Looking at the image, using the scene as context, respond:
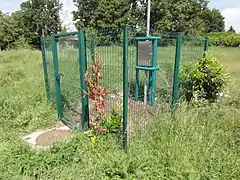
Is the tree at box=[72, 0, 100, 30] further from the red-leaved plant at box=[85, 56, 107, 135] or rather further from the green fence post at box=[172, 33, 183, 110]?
the red-leaved plant at box=[85, 56, 107, 135]

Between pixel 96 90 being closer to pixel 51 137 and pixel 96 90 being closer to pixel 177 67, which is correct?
pixel 51 137

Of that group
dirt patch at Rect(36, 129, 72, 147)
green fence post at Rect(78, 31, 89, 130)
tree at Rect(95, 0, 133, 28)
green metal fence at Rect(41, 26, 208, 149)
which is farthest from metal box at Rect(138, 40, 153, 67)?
tree at Rect(95, 0, 133, 28)

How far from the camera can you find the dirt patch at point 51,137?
138 inches

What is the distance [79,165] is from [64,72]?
7.08 ft

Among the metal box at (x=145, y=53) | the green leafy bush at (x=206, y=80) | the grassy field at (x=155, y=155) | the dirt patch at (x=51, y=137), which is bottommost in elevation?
the dirt patch at (x=51, y=137)

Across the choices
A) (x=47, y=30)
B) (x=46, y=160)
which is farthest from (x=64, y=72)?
(x=47, y=30)

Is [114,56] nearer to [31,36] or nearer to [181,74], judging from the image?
[181,74]

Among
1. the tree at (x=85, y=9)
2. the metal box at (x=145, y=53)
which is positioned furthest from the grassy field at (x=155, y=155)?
the tree at (x=85, y=9)

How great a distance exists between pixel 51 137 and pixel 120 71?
1.75 meters

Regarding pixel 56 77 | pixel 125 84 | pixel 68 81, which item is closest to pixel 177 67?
pixel 125 84

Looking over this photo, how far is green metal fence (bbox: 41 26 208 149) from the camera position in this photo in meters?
3.34

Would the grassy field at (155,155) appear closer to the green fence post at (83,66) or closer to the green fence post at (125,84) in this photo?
the green fence post at (125,84)

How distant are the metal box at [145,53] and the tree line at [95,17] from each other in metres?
24.6

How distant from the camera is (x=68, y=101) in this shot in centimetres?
455
